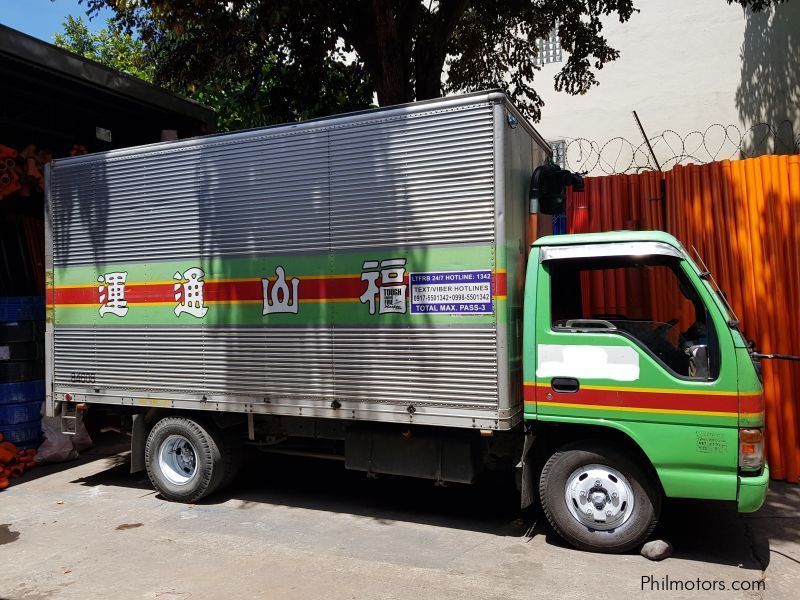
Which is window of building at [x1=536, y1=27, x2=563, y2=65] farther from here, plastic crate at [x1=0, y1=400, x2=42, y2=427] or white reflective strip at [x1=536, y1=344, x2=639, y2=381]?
plastic crate at [x1=0, y1=400, x2=42, y2=427]

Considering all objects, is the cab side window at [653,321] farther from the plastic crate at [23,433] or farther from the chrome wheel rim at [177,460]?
the plastic crate at [23,433]

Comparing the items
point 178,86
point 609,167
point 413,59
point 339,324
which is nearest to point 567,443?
point 339,324

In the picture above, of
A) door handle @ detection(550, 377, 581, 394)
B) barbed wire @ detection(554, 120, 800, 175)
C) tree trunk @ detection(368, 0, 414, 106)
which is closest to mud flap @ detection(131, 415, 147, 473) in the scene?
door handle @ detection(550, 377, 581, 394)

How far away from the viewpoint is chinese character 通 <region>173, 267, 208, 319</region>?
6.27 m

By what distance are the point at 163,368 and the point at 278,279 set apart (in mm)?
1581

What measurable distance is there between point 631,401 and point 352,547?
2507mm

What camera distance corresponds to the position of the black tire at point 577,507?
4.91 meters

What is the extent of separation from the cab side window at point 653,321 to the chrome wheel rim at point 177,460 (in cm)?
396

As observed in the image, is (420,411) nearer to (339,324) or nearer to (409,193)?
(339,324)

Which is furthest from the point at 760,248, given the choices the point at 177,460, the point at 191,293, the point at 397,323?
the point at 177,460

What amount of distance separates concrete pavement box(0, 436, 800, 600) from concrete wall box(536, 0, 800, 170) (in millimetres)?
9396

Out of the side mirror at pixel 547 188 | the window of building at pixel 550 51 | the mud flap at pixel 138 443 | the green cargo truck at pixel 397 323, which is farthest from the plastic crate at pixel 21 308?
the window of building at pixel 550 51

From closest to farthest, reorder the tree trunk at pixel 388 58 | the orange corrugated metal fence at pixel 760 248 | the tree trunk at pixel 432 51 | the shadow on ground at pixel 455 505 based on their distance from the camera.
→ the shadow on ground at pixel 455 505, the orange corrugated metal fence at pixel 760 248, the tree trunk at pixel 388 58, the tree trunk at pixel 432 51

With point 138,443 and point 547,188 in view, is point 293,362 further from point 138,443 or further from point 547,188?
point 547,188
